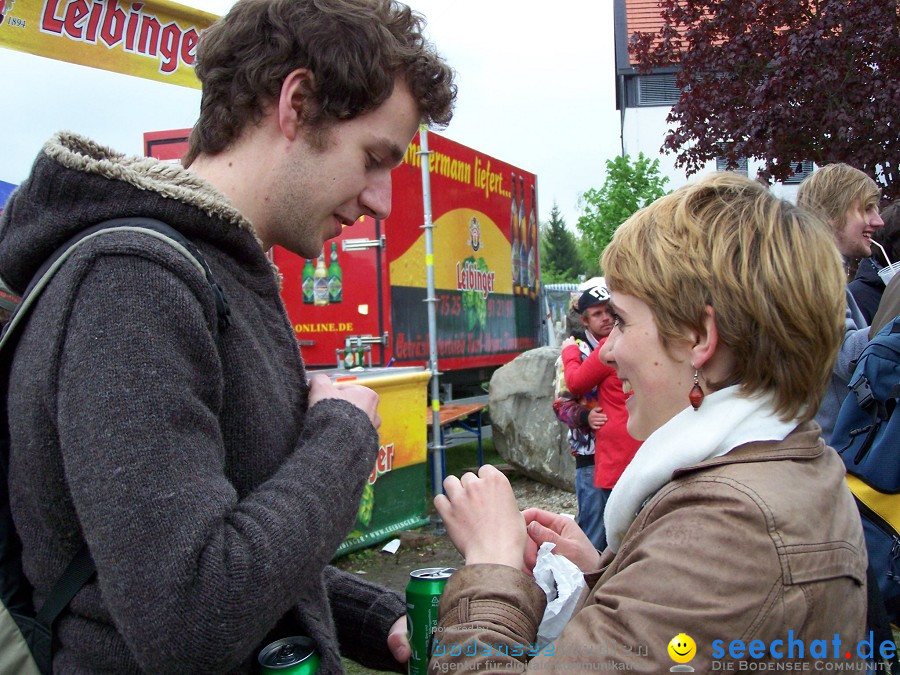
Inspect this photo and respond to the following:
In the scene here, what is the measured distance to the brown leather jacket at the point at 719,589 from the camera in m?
1.08

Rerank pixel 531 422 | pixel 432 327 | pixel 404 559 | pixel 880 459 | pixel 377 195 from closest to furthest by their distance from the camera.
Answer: pixel 377 195 → pixel 880 459 → pixel 404 559 → pixel 432 327 → pixel 531 422

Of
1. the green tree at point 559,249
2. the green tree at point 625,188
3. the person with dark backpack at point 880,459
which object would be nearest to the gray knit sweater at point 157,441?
the person with dark backpack at point 880,459

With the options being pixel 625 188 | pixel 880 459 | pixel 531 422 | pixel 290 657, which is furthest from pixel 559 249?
pixel 290 657

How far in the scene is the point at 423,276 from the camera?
752 cm

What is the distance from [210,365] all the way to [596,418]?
3.88m

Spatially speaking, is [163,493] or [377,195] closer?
[163,493]

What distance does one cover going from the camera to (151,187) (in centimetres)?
119

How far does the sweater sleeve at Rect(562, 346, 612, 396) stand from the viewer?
474cm

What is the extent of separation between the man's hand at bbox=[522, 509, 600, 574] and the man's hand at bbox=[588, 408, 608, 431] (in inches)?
118

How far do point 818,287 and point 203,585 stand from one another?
110 cm

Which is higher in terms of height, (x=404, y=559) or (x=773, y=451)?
(x=773, y=451)

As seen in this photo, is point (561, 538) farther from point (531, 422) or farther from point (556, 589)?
point (531, 422)

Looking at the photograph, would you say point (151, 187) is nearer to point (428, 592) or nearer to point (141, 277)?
point (141, 277)

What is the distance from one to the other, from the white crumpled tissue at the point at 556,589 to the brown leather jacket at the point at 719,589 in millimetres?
127
